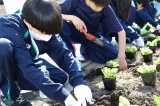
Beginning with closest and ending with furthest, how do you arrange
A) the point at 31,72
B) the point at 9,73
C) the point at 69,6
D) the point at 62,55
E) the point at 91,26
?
the point at 31,72 → the point at 9,73 → the point at 62,55 → the point at 69,6 → the point at 91,26

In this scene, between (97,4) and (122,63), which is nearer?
(97,4)

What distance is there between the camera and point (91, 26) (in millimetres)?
3281

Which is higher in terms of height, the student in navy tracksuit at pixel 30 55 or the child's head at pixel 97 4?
the child's head at pixel 97 4

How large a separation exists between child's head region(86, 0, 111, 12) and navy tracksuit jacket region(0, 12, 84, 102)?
0.67 meters

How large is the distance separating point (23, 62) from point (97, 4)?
3.79ft

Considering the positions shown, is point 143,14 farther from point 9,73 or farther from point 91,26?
point 9,73

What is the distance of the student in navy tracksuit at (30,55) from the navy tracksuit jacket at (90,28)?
3.02 feet

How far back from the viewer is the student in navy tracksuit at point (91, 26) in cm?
291

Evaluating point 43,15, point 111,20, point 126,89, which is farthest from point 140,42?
point 43,15

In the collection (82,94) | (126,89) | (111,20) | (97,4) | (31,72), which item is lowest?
(126,89)

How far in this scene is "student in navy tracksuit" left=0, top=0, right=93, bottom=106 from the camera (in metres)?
1.84

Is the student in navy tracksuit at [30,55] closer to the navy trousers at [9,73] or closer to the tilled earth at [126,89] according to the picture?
the navy trousers at [9,73]

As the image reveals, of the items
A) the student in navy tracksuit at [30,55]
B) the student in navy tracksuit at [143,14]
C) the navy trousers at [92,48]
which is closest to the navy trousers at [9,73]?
the student in navy tracksuit at [30,55]

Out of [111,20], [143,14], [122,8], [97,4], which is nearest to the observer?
[97,4]
